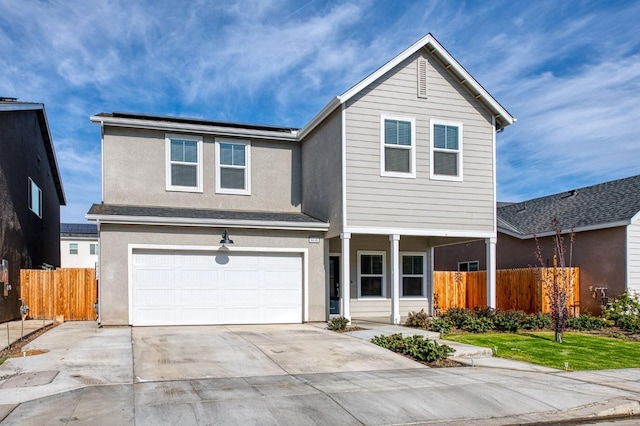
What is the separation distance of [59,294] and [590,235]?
17587mm

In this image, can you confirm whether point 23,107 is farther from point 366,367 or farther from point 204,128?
point 366,367

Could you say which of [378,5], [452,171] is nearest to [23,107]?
[378,5]

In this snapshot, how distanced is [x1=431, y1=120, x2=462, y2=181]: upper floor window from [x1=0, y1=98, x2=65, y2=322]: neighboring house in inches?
444

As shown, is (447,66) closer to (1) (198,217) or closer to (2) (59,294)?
(1) (198,217)

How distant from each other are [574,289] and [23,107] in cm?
1895

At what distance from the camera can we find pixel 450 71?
16156 millimetres

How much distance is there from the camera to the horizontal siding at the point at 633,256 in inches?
688

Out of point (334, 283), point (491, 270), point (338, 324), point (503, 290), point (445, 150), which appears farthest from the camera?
point (503, 290)

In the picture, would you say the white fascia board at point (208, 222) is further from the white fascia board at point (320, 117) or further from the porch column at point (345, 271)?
the white fascia board at point (320, 117)

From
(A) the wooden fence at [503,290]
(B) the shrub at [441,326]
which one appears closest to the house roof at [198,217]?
Result: (B) the shrub at [441,326]

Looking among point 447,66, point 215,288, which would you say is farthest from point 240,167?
point 447,66

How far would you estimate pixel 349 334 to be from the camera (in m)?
13.5

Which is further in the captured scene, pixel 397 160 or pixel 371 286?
pixel 371 286

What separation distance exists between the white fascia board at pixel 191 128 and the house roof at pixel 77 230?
27.9 metres
